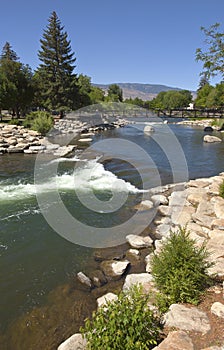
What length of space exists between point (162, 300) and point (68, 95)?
122 feet

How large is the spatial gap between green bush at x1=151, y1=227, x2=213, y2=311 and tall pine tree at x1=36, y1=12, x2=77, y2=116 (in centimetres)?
3577

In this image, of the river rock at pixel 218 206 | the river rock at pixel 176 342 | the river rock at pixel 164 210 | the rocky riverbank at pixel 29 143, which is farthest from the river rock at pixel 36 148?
the river rock at pixel 176 342

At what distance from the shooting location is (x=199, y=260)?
4246 millimetres

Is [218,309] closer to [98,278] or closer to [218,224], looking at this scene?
[98,278]

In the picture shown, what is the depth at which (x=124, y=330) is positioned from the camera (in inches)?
117

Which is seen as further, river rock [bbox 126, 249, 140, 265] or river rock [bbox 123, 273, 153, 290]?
river rock [bbox 126, 249, 140, 265]

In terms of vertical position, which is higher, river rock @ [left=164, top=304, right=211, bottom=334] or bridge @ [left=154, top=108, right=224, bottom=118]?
bridge @ [left=154, top=108, right=224, bottom=118]

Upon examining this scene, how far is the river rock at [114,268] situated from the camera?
227 inches

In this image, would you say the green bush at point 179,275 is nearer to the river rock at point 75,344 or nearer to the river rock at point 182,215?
the river rock at point 75,344

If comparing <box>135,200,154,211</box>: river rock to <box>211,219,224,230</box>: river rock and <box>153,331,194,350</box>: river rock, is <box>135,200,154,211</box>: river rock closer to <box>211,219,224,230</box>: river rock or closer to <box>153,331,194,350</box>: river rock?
<box>211,219,224,230</box>: river rock

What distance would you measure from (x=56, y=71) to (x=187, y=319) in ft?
133

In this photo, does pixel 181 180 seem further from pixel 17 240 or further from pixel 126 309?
pixel 126 309

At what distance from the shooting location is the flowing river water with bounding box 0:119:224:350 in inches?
182

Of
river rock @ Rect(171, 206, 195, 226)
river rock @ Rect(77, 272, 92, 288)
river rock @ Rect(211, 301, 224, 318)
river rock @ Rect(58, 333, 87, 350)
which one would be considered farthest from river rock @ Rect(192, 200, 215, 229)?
river rock @ Rect(58, 333, 87, 350)
